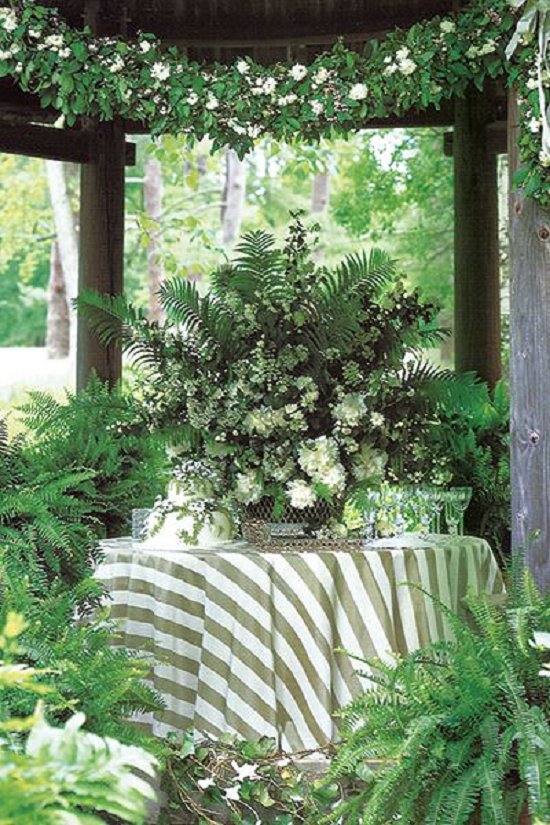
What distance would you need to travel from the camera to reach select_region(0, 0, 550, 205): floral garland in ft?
14.8

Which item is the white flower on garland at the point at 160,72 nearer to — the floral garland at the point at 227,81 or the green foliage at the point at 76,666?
the floral garland at the point at 227,81

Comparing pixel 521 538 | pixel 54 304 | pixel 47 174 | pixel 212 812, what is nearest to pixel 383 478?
pixel 521 538

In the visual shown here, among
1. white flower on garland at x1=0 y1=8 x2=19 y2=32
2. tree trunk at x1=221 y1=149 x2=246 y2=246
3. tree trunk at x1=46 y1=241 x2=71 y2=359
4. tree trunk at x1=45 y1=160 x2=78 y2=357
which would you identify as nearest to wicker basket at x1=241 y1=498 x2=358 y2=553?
white flower on garland at x1=0 y1=8 x2=19 y2=32

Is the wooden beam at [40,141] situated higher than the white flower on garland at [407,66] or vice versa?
the wooden beam at [40,141]

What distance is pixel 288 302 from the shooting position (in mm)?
4672

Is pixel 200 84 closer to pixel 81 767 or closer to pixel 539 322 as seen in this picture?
pixel 539 322

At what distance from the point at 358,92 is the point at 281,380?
0.97 m

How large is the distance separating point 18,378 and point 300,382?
12778mm

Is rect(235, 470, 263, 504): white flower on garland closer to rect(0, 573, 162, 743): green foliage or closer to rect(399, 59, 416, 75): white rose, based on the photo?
rect(0, 573, 162, 743): green foliage

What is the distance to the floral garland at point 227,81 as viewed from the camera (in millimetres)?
4512

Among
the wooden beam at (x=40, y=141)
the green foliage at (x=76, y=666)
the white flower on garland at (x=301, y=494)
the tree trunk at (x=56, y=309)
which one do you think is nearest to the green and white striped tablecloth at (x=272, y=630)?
the white flower on garland at (x=301, y=494)

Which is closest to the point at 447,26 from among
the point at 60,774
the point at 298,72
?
the point at 298,72

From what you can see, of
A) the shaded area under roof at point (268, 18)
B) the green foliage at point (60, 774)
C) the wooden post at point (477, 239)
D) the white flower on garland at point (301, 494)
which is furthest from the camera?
the wooden post at point (477, 239)

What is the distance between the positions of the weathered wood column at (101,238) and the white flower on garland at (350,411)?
241 centimetres
